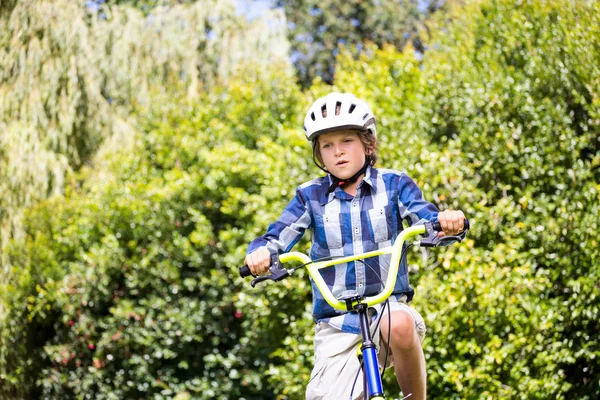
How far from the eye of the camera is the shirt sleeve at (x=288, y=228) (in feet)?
10.9

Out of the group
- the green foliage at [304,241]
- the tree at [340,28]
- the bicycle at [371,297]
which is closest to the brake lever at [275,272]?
the bicycle at [371,297]

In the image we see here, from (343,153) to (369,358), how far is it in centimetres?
101

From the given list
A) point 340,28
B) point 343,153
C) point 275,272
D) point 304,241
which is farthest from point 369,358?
point 340,28

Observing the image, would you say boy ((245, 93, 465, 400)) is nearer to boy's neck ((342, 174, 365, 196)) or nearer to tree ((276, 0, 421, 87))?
boy's neck ((342, 174, 365, 196))

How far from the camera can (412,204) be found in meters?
3.29

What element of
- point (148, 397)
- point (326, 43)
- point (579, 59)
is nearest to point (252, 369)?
point (148, 397)

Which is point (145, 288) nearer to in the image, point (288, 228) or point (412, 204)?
point (288, 228)

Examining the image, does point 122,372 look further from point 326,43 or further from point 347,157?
point 326,43

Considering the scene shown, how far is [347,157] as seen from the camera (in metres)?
3.40

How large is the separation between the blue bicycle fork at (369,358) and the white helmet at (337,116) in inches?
33.5

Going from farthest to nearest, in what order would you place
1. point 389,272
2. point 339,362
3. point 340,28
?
point 340,28 < point 339,362 < point 389,272

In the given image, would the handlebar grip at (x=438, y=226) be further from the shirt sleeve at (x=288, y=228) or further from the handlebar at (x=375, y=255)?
the shirt sleeve at (x=288, y=228)

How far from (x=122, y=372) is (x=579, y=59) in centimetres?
691

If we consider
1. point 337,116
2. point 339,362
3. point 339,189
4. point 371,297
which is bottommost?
point 339,362
